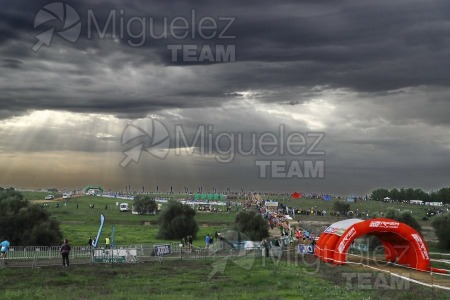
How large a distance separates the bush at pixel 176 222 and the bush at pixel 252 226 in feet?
26.6

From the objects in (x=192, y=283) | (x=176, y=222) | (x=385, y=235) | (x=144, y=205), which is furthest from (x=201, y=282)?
(x=144, y=205)

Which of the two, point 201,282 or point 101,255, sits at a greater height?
point 101,255

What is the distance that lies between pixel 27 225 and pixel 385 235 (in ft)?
122

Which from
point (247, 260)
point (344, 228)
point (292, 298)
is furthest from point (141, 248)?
point (292, 298)

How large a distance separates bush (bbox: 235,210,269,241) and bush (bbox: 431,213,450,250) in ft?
77.6

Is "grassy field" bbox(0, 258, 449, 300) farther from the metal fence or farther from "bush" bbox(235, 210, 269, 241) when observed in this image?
"bush" bbox(235, 210, 269, 241)

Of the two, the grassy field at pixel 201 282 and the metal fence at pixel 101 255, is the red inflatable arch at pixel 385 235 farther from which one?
the metal fence at pixel 101 255

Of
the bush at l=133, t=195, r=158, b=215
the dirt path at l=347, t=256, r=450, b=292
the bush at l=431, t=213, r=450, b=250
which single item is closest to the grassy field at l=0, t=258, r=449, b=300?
the dirt path at l=347, t=256, r=450, b=292

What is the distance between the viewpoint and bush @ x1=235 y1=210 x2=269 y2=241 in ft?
217

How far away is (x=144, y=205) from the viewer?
119500 millimetres

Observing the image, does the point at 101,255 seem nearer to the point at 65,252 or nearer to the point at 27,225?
the point at 65,252

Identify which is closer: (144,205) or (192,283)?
(192,283)

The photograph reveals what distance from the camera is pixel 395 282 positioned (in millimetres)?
29672

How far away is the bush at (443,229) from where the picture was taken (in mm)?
69562
